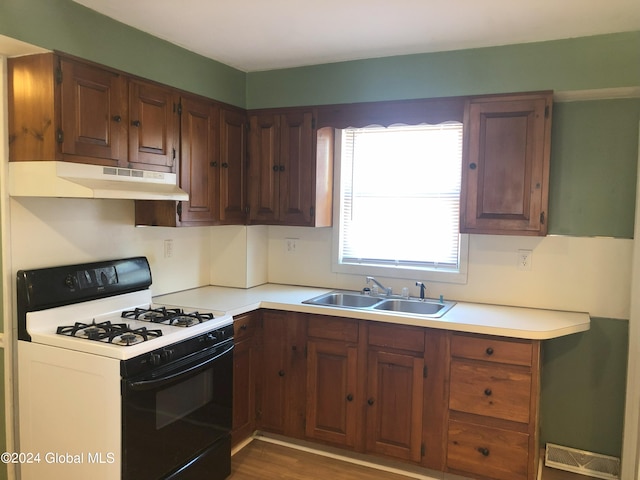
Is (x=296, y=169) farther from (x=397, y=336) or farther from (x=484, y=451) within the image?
(x=484, y=451)

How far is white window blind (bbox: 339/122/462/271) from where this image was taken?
11.1ft

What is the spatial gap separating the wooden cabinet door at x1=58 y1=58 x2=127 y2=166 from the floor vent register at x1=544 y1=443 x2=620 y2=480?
9.90ft

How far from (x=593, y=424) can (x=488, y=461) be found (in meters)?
0.79

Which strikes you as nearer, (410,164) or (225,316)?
(225,316)

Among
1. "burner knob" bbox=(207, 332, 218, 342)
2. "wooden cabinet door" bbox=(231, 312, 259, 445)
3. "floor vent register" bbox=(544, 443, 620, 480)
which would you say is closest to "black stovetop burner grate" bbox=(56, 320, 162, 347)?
"burner knob" bbox=(207, 332, 218, 342)

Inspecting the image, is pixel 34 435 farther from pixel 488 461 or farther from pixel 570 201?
pixel 570 201

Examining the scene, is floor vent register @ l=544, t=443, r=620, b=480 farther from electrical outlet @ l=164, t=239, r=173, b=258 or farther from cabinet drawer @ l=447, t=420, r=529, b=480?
electrical outlet @ l=164, t=239, r=173, b=258

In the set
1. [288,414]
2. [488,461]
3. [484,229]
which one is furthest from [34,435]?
[484,229]

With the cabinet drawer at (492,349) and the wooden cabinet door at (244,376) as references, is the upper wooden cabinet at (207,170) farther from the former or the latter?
the cabinet drawer at (492,349)

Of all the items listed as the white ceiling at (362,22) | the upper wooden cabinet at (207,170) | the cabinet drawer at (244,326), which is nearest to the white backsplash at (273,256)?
the upper wooden cabinet at (207,170)

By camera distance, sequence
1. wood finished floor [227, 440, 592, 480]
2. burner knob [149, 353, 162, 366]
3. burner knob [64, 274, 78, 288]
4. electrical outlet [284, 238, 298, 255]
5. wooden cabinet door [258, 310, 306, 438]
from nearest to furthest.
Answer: burner knob [149, 353, 162, 366] < burner knob [64, 274, 78, 288] < wood finished floor [227, 440, 592, 480] < wooden cabinet door [258, 310, 306, 438] < electrical outlet [284, 238, 298, 255]

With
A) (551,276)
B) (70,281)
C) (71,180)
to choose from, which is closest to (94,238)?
(70,281)

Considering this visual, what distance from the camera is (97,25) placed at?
8.20ft

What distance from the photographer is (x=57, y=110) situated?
7.48ft
